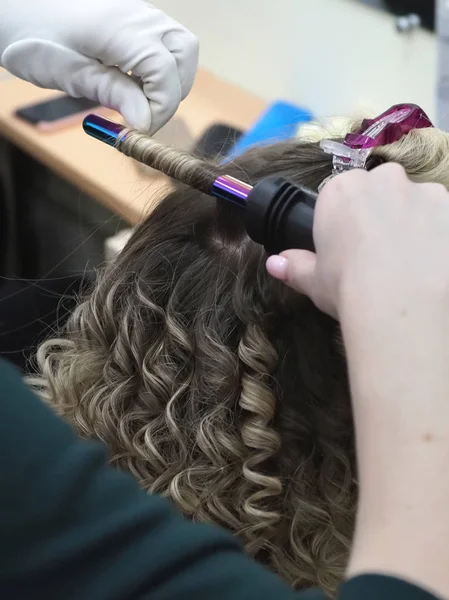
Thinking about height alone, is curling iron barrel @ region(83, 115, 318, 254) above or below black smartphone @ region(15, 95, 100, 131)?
above

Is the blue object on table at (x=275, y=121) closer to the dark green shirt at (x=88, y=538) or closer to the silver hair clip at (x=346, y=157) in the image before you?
the silver hair clip at (x=346, y=157)

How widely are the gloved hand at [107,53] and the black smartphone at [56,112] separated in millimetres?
670

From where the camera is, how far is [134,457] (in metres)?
0.63

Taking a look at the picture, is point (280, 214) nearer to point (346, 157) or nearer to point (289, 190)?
point (289, 190)

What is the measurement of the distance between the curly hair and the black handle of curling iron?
10 cm

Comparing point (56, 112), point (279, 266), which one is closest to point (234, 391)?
point (279, 266)

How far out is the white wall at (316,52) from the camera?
1433 mm

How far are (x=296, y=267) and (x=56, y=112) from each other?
1175mm

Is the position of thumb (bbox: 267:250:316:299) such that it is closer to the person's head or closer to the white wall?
the person's head

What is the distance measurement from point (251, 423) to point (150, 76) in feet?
1.17

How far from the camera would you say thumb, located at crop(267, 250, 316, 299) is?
0.43 metres

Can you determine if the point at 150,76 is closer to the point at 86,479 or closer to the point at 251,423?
the point at 251,423

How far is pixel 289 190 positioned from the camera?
18.5 inches

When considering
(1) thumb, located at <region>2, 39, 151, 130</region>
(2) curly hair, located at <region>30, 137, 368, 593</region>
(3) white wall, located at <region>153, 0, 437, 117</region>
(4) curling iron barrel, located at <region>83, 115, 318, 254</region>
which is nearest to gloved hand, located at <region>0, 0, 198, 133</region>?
(1) thumb, located at <region>2, 39, 151, 130</region>
